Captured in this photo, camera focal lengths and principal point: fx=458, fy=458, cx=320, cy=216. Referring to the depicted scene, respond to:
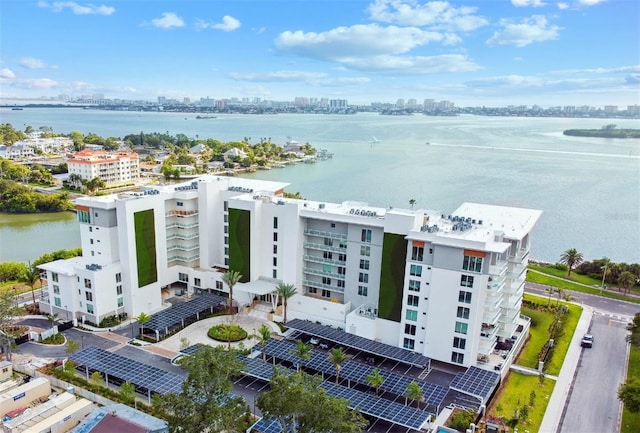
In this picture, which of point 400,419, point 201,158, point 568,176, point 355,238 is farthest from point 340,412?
point 201,158

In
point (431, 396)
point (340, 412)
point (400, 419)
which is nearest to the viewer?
point (340, 412)

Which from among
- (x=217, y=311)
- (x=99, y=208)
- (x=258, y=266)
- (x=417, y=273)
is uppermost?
(x=99, y=208)

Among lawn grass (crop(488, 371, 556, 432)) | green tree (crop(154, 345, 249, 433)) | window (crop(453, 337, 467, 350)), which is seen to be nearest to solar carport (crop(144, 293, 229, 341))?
green tree (crop(154, 345, 249, 433))

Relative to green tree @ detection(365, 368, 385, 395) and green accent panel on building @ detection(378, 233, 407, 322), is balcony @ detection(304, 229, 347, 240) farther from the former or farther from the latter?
green tree @ detection(365, 368, 385, 395)

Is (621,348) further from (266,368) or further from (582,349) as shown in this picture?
(266,368)

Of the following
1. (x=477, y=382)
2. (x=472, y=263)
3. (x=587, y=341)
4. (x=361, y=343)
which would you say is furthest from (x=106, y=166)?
(x=587, y=341)

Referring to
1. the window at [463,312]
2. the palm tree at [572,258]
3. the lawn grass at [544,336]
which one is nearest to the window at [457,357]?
the window at [463,312]

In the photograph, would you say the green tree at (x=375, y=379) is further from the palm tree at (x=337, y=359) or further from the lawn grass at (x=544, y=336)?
the lawn grass at (x=544, y=336)
